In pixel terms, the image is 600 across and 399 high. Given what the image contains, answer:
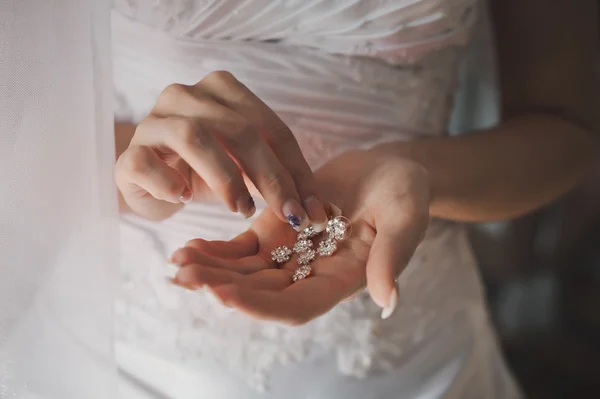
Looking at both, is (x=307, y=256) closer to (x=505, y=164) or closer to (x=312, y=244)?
(x=312, y=244)

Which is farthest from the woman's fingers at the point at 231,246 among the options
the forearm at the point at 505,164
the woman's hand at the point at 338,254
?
the forearm at the point at 505,164

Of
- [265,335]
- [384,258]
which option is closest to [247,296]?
[384,258]

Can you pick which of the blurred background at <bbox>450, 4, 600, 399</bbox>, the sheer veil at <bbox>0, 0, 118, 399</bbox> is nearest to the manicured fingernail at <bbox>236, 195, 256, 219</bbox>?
the sheer veil at <bbox>0, 0, 118, 399</bbox>

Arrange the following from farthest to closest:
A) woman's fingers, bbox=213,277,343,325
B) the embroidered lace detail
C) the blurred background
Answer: the blurred background
the embroidered lace detail
woman's fingers, bbox=213,277,343,325

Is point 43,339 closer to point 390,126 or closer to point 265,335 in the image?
point 265,335

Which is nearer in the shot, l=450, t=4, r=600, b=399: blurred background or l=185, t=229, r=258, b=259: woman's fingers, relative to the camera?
l=185, t=229, r=258, b=259: woman's fingers

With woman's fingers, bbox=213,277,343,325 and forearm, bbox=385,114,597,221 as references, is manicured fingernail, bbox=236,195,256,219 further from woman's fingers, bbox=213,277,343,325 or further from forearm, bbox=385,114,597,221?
forearm, bbox=385,114,597,221
